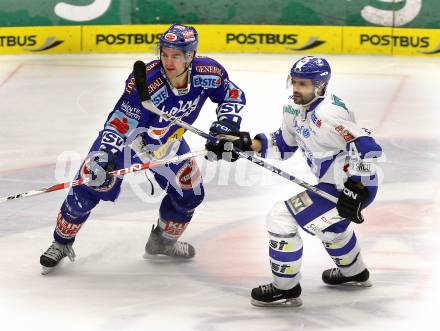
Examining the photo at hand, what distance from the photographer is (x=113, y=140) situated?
621 centimetres

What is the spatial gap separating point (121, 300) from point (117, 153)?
83 cm

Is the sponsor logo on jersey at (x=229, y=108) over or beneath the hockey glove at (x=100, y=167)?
over

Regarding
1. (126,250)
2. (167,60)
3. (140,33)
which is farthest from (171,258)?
(140,33)

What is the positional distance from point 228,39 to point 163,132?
22.0ft

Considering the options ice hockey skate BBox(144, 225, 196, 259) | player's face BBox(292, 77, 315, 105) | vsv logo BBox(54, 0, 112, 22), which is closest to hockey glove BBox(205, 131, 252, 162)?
player's face BBox(292, 77, 315, 105)

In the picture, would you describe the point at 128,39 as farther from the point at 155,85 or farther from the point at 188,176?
the point at 155,85

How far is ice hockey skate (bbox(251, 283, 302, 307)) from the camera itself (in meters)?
5.89

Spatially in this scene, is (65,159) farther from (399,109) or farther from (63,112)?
(399,109)

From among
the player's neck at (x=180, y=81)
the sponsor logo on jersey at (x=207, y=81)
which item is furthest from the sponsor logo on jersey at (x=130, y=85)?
the sponsor logo on jersey at (x=207, y=81)

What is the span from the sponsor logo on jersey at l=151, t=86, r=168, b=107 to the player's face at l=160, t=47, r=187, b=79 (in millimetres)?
104

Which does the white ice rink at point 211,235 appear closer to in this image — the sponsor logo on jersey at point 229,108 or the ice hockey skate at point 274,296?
the ice hockey skate at point 274,296

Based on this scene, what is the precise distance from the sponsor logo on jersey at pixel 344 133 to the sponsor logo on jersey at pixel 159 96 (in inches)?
43.6

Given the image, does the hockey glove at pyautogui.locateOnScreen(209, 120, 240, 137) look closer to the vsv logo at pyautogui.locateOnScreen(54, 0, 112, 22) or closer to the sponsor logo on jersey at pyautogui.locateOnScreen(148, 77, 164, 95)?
the sponsor logo on jersey at pyautogui.locateOnScreen(148, 77, 164, 95)

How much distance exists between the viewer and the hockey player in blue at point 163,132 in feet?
20.4
